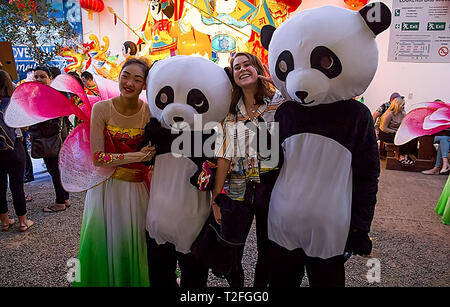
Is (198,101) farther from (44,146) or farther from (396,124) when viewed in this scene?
(396,124)

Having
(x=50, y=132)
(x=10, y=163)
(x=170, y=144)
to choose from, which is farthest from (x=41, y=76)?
(x=170, y=144)

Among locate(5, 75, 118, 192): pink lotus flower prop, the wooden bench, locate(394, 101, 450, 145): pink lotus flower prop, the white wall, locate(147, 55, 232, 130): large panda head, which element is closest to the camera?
locate(147, 55, 232, 130): large panda head

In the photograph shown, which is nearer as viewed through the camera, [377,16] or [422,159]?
[377,16]

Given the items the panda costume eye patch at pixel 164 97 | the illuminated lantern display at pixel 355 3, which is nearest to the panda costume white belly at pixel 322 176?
the panda costume eye patch at pixel 164 97

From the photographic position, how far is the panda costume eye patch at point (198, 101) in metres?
1.38

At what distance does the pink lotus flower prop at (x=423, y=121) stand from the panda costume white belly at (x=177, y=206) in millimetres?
1241

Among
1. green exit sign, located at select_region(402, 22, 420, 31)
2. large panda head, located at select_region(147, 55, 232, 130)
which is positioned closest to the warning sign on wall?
green exit sign, located at select_region(402, 22, 420, 31)

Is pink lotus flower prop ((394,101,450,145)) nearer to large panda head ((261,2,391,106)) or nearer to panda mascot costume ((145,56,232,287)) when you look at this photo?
large panda head ((261,2,391,106))

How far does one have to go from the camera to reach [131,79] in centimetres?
155

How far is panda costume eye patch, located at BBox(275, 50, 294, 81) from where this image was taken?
126 cm

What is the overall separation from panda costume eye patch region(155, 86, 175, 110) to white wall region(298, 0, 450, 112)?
639 cm

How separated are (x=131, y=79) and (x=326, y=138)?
0.94 m

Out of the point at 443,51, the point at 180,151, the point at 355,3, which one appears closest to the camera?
the point at 180,151

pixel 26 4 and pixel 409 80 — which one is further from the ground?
pixel 26 4
